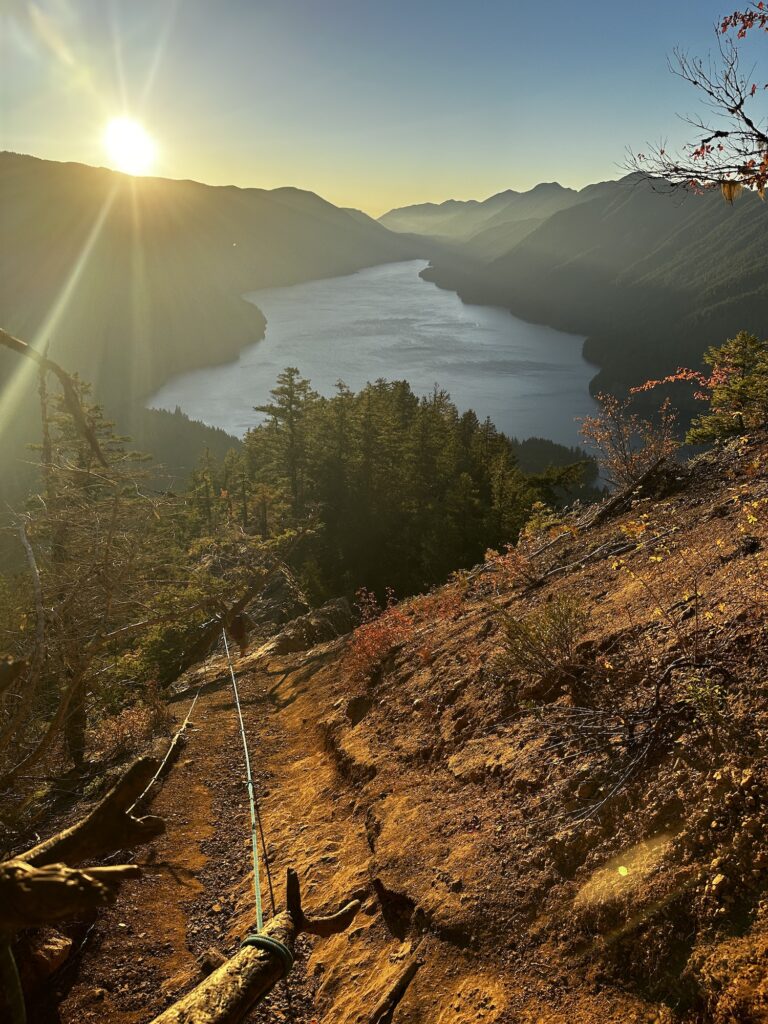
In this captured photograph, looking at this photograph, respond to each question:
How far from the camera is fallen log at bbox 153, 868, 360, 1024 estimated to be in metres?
1.84

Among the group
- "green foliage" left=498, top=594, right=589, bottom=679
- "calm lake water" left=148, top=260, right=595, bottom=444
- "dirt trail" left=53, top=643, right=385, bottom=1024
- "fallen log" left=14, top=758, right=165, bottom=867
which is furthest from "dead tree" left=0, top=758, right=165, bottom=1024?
"calm lake water" left=148, top=260, right=595, bottom=444

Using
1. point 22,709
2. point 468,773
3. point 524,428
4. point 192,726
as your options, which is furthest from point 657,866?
point 524,428

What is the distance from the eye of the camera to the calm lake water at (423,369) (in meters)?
109

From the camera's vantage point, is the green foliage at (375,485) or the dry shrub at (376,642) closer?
the dry shrub at (376,642)

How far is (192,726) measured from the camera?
1023 centimetres

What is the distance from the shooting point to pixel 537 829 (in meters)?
4.08

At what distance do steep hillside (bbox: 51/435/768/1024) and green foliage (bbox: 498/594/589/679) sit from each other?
28mm

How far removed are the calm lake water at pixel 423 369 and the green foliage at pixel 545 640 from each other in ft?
296

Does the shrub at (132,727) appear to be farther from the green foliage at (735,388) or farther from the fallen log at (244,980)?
the green foliage at (735,388)

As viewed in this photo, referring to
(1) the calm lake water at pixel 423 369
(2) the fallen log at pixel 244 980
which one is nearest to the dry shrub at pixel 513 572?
(2) the fallen log at pixel 244 980

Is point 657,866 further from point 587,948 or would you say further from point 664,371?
point 664,371

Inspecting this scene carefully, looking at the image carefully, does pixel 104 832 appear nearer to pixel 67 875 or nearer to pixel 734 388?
pixel 67 875

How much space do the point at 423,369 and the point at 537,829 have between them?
12957cm

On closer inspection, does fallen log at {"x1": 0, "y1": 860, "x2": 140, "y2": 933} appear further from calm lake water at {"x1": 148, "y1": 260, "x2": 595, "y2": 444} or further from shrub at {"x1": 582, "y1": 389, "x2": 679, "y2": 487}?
calm lake water at {"x1": 148, "y1": 260, "x2": 595, "y2": 444}
